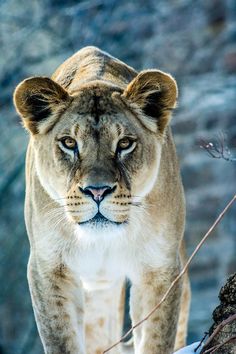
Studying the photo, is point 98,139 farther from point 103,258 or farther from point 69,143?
point 103,258

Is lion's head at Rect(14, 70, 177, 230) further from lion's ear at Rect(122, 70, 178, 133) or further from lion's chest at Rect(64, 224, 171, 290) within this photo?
lion's chest at Rect(64, 224, 171, 290)

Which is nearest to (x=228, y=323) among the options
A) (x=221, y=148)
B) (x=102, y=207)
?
(x=102, y=207)

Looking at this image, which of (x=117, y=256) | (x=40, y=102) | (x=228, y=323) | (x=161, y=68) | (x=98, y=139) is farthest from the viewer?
(x=161, y=68)

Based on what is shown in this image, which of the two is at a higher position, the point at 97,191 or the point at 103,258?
the point at 97,191

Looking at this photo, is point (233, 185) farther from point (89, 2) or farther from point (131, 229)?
point (131, 229)

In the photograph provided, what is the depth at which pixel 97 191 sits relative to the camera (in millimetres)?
4051

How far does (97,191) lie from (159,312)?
0.64 m

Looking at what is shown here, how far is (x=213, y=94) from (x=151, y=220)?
10.9 ft

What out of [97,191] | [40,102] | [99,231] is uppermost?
[40,102]

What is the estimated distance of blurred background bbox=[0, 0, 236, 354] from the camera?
7.58 metres

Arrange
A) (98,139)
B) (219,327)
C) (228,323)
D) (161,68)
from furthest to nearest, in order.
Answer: (161,68)
(98,139)
(228,323)
(219,327)

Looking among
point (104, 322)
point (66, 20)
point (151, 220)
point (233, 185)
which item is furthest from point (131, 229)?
point (66, 20)

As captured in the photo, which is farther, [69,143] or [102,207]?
[69,143]

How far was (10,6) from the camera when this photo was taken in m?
8.19
